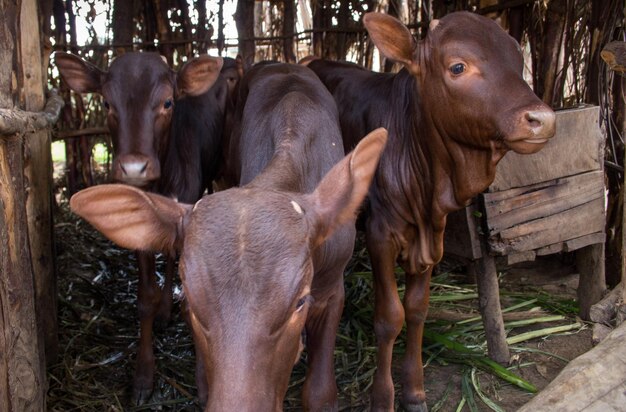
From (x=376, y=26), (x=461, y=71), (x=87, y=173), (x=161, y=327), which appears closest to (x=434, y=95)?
(x=461, y=71)

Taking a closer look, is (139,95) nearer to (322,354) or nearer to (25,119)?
(25,119)

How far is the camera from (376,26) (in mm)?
4379

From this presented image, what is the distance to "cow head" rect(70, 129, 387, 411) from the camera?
243 centimetres

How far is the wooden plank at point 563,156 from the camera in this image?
5039 millimetres

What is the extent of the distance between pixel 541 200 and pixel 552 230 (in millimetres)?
273

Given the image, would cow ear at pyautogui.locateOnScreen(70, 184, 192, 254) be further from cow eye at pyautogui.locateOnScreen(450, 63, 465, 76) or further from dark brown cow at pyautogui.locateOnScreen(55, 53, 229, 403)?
dark brown cow at pyautogui.locateOnScreen(55, 53, 229, 403)

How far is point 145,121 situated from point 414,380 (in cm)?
268

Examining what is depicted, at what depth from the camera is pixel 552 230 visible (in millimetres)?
5332

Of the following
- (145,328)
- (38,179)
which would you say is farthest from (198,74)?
(145,328)

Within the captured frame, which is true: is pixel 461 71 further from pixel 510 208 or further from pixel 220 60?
pixel 220 60

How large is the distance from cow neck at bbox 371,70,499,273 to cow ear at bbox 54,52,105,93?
7.87ft

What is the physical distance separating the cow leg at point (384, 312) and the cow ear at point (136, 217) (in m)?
2.06

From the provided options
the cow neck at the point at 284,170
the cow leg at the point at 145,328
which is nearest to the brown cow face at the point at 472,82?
the cow neck at the point at 284,170

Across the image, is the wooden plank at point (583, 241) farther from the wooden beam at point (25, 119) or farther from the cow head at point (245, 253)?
the wooden beam at point (25, 119)
